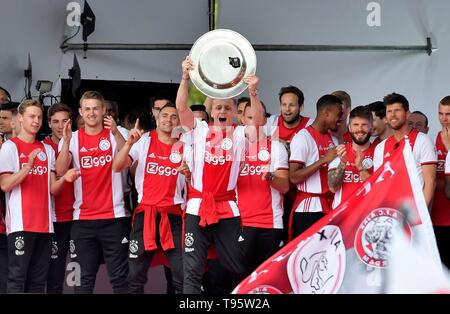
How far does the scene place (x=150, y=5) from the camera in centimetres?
1040

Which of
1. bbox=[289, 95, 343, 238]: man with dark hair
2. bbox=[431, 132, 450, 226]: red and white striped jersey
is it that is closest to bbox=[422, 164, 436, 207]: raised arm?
bbox=[431, 132, 450, 226]: red and white striped jersey

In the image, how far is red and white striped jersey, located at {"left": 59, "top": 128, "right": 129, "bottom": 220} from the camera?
6.24 m

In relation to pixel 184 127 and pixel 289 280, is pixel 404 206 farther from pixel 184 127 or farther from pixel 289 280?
pixel 184 127

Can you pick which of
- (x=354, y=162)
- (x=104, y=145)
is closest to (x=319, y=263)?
(x=354, y=162)

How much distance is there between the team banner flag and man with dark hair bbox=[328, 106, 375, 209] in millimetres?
1872

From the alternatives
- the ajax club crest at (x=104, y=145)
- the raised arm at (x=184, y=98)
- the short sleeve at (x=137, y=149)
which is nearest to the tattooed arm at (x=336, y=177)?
the raised arm at (x=184, y=98)

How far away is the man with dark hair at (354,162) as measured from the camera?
19.9ft

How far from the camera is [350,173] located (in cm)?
618

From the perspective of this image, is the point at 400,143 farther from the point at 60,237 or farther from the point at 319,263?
the point at 60,237

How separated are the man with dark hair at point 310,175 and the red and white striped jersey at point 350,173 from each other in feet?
0.36

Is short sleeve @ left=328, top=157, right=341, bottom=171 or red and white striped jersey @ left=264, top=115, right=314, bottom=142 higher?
red and white striped jersey @ left=264, top=115, right=314, bottom=142

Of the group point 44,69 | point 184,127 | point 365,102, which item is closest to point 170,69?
point 44,69

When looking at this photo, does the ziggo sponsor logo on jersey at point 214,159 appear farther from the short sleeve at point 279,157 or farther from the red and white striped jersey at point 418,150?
the red and white striped jersey at point 418,150

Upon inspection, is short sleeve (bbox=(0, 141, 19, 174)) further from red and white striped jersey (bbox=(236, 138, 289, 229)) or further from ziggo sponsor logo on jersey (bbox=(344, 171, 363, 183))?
ziggo sponsor logo on jersey (bbox=(344, 171, 363, 183))
